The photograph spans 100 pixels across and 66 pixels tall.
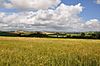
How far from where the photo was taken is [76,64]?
10742 millimetres

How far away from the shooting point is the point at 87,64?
11.0m

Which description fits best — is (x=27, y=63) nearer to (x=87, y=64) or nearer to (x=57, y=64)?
(x=57, y=64)

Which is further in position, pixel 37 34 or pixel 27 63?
pixel 37 34

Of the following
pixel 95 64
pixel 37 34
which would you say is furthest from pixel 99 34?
pixel 95 64

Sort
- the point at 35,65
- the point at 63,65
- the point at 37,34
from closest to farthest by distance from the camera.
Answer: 1. the point at 35,65
2. the point at 63,65
3. the point at 37,34

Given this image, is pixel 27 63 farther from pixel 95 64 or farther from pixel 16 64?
pixel 95 64

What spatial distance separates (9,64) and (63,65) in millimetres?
2245

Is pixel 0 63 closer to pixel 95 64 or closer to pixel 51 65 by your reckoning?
pixel 51 65

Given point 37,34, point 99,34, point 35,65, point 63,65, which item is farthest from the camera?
point 37,34

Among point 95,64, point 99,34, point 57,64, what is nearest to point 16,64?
point 57,64

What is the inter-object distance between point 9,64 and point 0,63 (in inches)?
15.5

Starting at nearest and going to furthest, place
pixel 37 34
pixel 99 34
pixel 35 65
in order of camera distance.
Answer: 1. pixel 35 65
2. pixel 99 34
3. pixel 37 34

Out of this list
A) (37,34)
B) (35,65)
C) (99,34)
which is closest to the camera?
(35,65)

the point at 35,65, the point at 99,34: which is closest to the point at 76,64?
the point at 35,65
